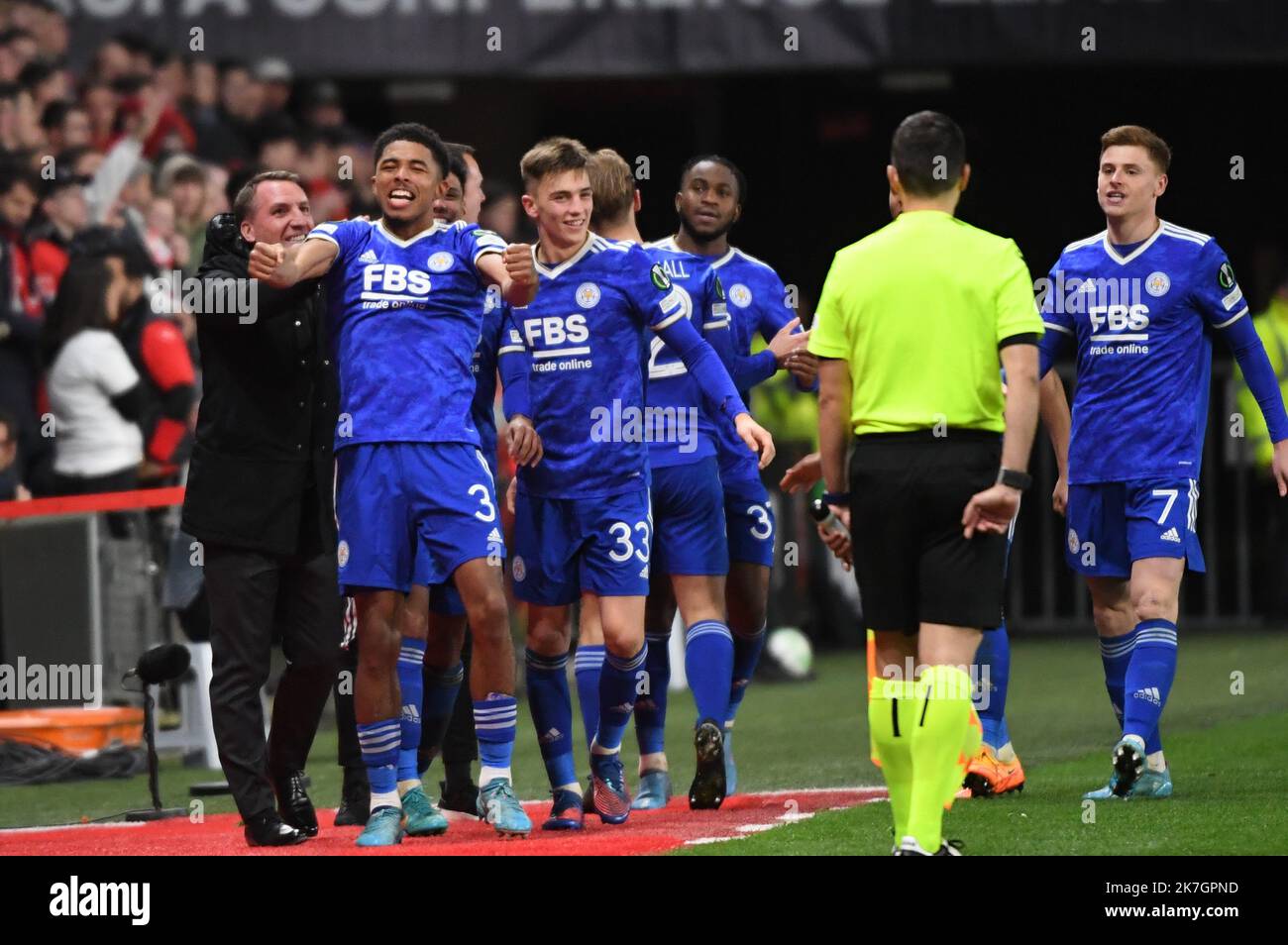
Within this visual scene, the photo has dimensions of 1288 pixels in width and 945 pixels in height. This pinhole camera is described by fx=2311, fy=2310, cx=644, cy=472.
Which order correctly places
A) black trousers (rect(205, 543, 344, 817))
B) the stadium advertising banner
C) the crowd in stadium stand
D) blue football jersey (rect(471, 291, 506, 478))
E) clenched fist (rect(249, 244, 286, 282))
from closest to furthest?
1. clenched fist (rect(249, 244, 286, 282))
2. black trousers (rect(205, 543, 344, 817))
3. blue football jersey (rect(471, 291, 506, 478))
4. the crowd in stadium stand
5. the stadium advertising banner

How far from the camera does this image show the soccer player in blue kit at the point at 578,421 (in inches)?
307

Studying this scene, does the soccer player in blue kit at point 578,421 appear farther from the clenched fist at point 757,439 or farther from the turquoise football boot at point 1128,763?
the turquoise football boot at point 1128,763

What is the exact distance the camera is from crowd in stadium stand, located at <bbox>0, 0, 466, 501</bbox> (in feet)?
43.0

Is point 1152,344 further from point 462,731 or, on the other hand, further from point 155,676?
point 155,676

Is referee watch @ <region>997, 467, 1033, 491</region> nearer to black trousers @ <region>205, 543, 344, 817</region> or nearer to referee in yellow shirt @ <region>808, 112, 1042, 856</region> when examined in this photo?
referee in yellow shirt @ <region>808, 112, 1042, 856</region>

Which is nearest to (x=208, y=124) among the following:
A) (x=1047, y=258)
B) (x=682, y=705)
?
(x=682, y=705)

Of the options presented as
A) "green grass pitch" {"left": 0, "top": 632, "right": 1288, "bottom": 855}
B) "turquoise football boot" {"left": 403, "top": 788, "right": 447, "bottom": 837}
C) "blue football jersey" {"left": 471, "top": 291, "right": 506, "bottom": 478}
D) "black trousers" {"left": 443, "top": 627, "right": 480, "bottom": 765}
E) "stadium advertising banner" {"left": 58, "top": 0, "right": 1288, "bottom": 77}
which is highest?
"stadium advertising banner" {"left": 58, "top": 0, "right": 1288, "bottom": 77}

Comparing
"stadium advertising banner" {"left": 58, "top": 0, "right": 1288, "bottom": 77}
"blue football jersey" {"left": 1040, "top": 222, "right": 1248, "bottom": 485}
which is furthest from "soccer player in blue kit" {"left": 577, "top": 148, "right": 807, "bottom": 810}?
"stadium advertising banner" {"left": 58, "top": 0, "right": 1288, "bottom": 77}

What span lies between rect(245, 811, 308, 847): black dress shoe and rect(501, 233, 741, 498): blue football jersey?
1.43 meters

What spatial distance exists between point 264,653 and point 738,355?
2497 mm

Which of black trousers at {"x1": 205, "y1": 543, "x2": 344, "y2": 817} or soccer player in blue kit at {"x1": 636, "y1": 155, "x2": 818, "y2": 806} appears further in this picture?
soccer player in blue kit at {"x1": 636, "y1": 155, "x2": 818, "y2": 806}

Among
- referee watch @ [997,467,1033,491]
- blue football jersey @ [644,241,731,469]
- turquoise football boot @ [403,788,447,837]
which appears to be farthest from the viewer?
blue football jersey @ [644,241,731,469]

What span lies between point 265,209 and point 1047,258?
12937mm
